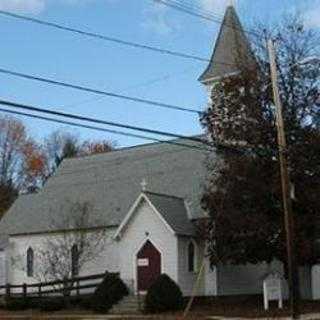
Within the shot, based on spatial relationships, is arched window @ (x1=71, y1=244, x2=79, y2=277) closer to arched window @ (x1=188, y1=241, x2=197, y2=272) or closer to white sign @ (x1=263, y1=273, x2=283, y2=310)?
arched window @ (x1=188, y1=241, x2=197, y2=272)

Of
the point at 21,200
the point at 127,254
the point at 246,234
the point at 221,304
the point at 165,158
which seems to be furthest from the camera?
the point at 21,200

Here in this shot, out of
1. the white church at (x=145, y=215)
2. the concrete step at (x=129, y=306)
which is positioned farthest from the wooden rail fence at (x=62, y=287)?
the concrete step at (x=129, y=306)

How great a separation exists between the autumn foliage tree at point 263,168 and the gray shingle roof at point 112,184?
5.95 m

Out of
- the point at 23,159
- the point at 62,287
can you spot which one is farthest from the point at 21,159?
the point at 62,287

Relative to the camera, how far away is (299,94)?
118 feet

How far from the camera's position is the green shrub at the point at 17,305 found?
143 feet

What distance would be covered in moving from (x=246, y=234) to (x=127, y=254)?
9188 millimetres

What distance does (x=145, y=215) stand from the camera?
4122 centimetres

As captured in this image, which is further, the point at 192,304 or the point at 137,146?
the point at 137,146

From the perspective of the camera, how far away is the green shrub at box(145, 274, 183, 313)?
37.1m

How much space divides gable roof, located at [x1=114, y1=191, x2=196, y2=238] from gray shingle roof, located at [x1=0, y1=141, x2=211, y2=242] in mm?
629

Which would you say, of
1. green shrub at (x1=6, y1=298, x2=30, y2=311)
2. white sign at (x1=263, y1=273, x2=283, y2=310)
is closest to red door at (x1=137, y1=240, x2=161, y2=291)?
white sign at (x1=263, y1=273, x2=283, y2=310)

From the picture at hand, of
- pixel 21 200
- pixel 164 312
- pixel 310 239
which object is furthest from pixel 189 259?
pixel 21 200

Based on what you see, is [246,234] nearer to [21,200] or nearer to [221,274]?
[221,274]
